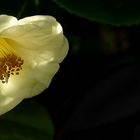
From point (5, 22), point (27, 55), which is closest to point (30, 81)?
point (27, 55)

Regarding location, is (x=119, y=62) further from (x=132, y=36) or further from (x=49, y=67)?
(x=49, y=67)

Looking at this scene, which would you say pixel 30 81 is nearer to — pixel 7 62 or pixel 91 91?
pixel 7 62

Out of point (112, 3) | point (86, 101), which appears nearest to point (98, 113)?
point (86, 101)

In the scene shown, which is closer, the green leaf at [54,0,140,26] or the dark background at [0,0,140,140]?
the green leaf at [54,0,140,26]

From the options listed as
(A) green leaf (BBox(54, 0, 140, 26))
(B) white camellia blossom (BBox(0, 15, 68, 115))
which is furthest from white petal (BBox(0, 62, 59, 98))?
(A) green leaf (BBox(54, 0, 140, 26))

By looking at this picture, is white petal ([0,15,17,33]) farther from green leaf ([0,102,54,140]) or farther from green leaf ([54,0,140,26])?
green leaf ([0,102,54,140])
